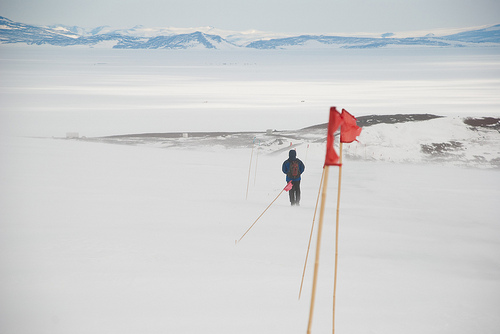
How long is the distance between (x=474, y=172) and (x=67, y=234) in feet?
44.2

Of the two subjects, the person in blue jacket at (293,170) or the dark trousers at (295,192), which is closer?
the person in blue jacket at (293,170)

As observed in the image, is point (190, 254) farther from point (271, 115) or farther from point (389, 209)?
point (271, 115)

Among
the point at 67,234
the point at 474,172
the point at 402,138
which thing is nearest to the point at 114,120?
the point at 402,138

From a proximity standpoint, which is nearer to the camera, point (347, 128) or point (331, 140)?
point (331, 140)

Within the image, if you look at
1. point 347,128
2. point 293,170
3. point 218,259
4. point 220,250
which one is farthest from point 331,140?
point 293,170

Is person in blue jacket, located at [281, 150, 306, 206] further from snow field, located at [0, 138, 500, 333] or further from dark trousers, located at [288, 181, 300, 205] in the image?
snow field, located at [0, 138, 500, 333]

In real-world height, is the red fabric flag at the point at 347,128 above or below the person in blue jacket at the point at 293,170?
above

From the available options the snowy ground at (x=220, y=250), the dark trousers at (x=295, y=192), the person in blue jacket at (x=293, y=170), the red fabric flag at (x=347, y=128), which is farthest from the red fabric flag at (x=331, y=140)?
the dark trousers at (x=295, y=192)

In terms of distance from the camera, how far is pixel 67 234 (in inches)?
257

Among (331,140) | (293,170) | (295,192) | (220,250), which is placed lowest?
(220,250)

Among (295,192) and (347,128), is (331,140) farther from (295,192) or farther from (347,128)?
(295,192)

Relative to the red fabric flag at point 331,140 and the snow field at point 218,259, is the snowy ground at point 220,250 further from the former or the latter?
the red fabric flag at point 331,140

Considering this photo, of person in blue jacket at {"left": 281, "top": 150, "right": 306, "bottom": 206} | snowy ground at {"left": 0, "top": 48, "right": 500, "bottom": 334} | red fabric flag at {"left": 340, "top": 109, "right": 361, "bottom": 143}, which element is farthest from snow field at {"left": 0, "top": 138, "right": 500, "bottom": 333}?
red fabric flag at {"left": 340, "top": 109, "right": 361, "bottom": 143}

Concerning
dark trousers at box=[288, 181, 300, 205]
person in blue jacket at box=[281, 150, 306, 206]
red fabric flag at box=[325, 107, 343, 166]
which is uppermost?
red fabric flag at box=[325, 107, 343, 166]
